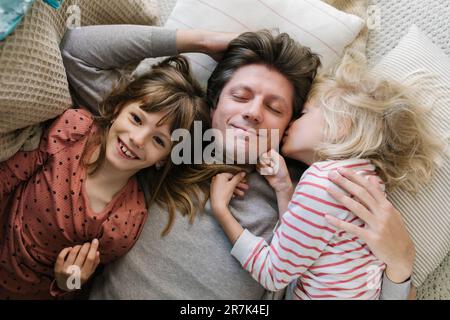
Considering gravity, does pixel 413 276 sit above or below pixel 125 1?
below

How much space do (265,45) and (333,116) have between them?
0.26 meters

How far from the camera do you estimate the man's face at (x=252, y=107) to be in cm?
100

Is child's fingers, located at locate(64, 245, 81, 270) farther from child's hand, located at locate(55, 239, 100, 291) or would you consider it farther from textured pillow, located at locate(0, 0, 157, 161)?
textured pillow, located at locate(0, 0, 157, 161)

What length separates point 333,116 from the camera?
0.97 meters

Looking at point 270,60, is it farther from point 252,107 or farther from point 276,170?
point 276,170

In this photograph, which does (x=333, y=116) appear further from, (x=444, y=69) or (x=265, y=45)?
(x=444, y=69)

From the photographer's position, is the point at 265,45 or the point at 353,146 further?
the point at 265,45

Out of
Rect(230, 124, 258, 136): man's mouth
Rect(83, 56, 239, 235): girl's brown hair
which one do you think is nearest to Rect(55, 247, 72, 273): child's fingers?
Rect(83, 56, 239, 235): girl's brown hair

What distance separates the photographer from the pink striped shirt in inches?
34.9

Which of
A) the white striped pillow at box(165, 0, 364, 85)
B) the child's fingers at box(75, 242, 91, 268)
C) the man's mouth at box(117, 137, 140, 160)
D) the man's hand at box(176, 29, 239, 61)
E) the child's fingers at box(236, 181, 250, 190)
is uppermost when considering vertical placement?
the white striped pillow at box(165, 0, 364, 85)

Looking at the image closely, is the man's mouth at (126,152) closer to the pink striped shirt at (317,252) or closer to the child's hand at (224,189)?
the child's hand at (224,189)

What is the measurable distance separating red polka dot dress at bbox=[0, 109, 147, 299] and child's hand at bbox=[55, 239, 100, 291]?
44 mm
